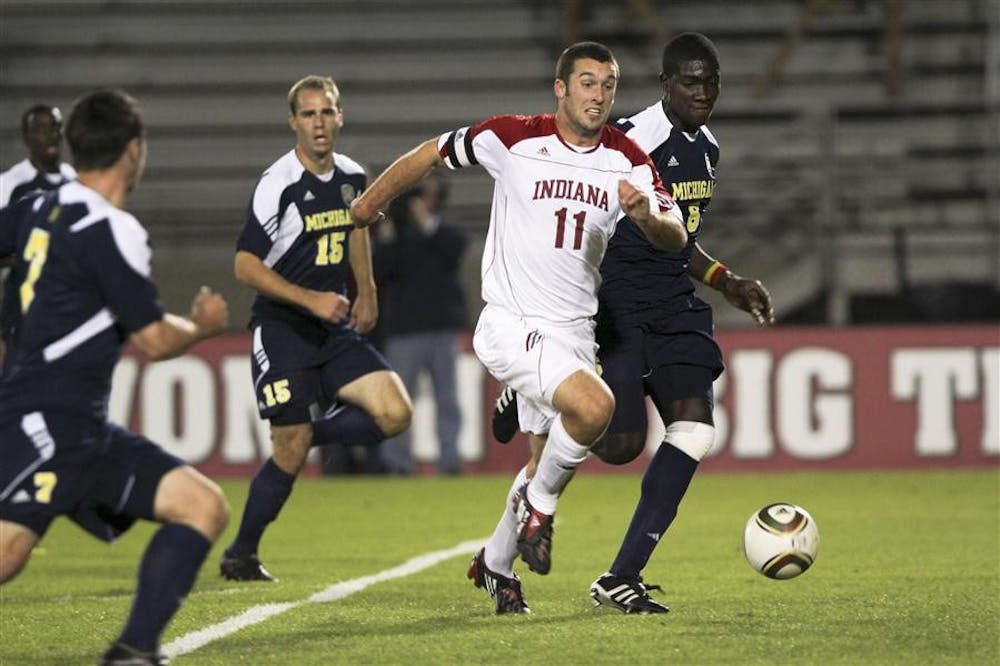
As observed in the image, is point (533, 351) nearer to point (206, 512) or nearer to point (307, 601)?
point (307, 601)

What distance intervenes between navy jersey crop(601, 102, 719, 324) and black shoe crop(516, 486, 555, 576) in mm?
955

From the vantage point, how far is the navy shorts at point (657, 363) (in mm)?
6941

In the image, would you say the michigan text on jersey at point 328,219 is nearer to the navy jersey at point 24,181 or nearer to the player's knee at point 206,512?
the navy jersey at point 24,181

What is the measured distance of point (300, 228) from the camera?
820 centimetres

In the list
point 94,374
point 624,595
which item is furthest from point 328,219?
point 94,374

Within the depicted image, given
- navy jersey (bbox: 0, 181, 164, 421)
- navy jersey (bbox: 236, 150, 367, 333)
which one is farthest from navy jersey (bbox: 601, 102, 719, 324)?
navy jersey (bbox: 0, 181, 164, 421)

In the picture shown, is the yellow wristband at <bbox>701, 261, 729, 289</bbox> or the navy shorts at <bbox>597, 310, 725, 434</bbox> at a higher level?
the yellow wristband at <bbox>701, 261, 729, 289</bbox>

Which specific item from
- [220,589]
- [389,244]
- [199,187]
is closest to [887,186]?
[389,244]

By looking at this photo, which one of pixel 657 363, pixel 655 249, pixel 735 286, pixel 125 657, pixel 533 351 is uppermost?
pixel 655 249

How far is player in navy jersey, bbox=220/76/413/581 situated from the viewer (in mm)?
8086

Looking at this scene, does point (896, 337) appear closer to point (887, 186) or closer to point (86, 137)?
point (887, 186)

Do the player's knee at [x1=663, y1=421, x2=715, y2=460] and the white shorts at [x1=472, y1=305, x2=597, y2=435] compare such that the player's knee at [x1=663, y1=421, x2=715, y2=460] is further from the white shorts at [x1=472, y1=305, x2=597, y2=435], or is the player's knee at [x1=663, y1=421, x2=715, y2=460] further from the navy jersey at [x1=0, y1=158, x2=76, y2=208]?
the navy jersey at [x1=0, y1=158, x2=76, y2=208]

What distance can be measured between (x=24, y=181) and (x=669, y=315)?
3662mm

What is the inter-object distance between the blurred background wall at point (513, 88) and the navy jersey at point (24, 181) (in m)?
8.42
